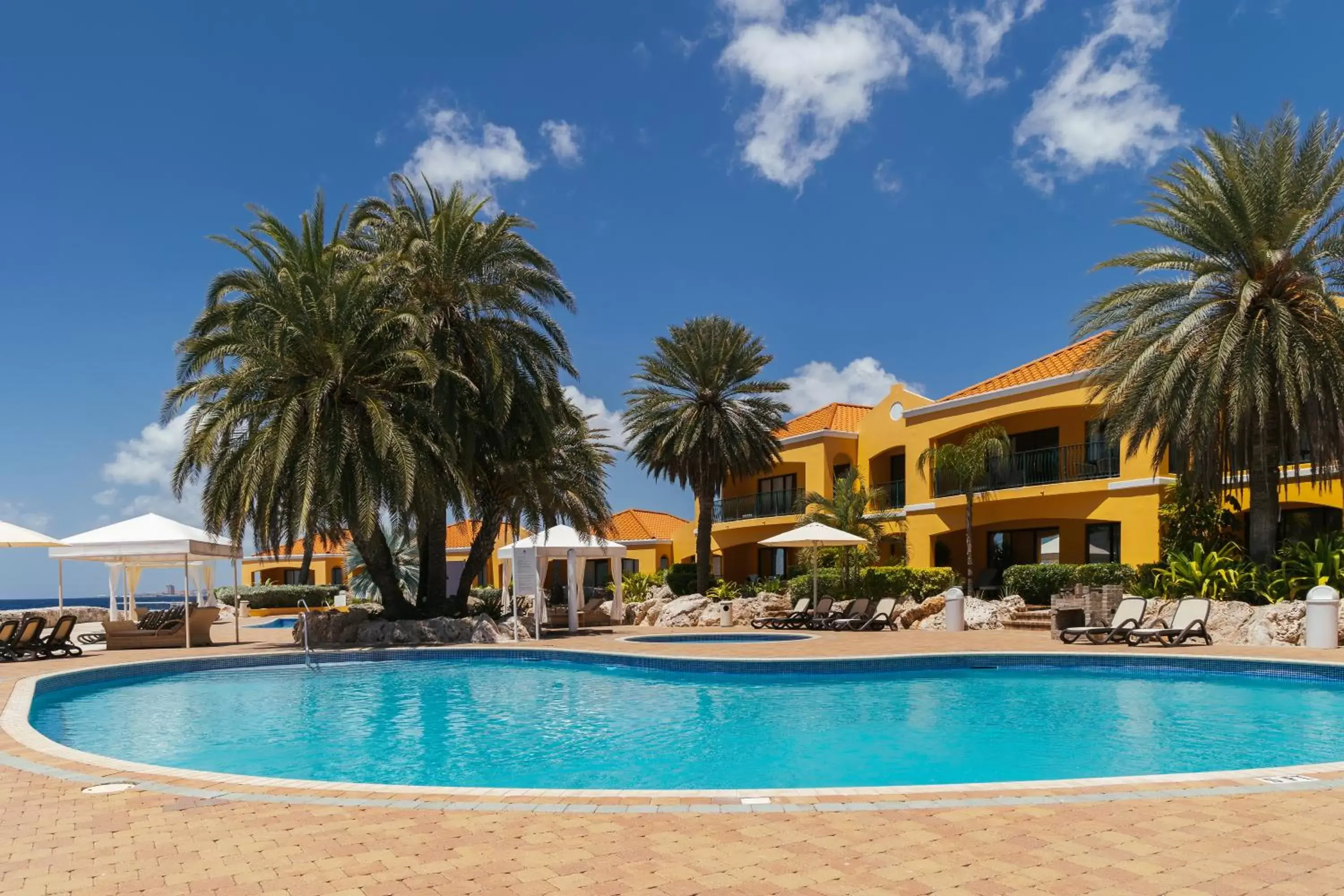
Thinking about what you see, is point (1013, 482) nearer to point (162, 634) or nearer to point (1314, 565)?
point (1314, 565)

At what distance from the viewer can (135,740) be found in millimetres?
11070

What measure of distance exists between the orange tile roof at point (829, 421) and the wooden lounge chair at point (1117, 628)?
17422mm

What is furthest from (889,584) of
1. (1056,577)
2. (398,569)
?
(398,569)

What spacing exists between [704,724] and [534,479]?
13462mm

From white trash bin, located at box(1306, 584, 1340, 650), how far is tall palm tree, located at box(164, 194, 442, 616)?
1656 cm

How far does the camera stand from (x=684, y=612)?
2903 centimetres

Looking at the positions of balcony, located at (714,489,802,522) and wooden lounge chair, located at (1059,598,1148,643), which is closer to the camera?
wooden lounge chair, located at (1059,598,1148,643)

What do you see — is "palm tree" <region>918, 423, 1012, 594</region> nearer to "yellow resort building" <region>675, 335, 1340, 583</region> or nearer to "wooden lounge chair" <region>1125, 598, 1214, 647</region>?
"yellow resort building" <region>675, 335, 1340, 583</region>

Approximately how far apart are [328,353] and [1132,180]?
18.1 metres

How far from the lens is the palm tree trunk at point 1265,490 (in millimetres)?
20312

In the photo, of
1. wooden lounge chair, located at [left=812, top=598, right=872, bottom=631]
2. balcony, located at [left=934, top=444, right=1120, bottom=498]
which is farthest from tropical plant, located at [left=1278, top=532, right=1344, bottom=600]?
wooden lounge chair, located at [left=812, top=598, right=872, bottom=631]

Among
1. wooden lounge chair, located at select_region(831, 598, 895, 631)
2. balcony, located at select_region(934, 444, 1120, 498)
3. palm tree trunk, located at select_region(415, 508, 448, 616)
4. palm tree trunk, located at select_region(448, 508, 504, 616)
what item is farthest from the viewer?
balcony, located at select_region(934, 444, 1120, 498)

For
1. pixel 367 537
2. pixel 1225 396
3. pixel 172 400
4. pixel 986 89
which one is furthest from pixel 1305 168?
pixel 172 400

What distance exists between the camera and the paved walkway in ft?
15.1
